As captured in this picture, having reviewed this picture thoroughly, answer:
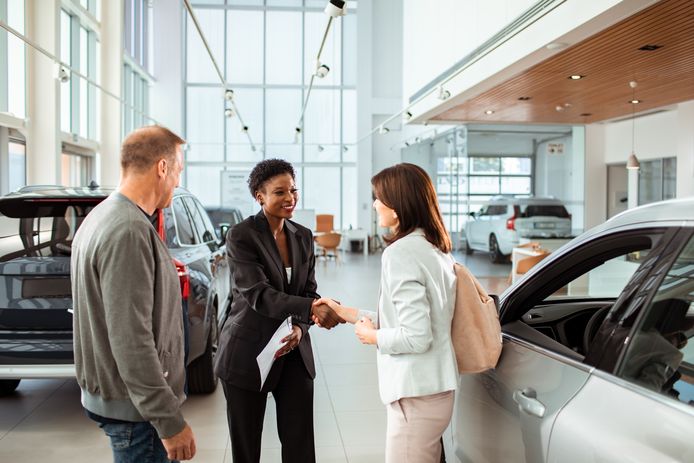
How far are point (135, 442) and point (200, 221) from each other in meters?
3.89

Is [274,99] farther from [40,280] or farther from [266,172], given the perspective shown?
[266,172]

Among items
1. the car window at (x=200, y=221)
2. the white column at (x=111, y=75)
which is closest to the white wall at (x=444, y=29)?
the car window at (x=200, y=221)

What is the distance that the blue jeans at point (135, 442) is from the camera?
1.69 meters

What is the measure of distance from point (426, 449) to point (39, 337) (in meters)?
2.78

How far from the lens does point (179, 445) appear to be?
1.63m

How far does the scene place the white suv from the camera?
39.9 ft

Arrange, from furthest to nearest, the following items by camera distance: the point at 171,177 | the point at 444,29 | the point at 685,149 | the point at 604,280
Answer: the point at 685,149, the point at 444,29, the point at 604,280, the point at 171,177

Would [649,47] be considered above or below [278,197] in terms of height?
above

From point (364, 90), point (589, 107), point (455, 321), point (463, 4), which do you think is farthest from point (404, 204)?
point (364, 90)

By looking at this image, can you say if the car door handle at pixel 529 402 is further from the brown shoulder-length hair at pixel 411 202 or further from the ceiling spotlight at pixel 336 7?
the ceiling spotlight at pixel 336 7

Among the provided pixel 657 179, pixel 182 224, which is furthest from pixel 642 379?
pixel 657 179

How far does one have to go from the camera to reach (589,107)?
1060cm

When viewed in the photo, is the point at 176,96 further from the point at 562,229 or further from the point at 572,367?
the point at 572,367

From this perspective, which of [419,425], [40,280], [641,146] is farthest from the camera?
[641,146]
